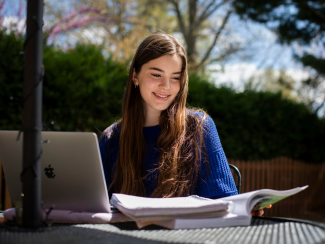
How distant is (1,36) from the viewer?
352 cm

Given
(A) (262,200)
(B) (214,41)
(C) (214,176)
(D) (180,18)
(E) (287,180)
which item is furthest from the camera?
(B) (214,41)

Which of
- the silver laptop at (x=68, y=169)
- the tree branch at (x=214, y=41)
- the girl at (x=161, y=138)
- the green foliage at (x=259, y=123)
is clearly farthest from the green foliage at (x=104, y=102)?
the tree branch at (x=214, y=41)

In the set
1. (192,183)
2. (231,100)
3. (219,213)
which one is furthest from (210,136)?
(231,100)

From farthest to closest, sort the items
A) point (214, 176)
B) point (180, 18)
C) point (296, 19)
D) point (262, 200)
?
point (180, 18) → point (296, 19) → point (214, 176) → point (262, 200)

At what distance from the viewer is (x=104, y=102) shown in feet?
13.0

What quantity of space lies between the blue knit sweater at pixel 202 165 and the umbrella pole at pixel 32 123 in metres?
0.90

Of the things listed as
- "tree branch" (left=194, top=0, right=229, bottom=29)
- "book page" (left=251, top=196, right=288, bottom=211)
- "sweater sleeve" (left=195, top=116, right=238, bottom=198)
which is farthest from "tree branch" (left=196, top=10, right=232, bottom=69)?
"book page" (left=251, top=196, right=288, bottom=211)

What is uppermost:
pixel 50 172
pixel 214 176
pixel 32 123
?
pixel 32 123

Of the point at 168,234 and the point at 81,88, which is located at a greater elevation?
the point at 81,88

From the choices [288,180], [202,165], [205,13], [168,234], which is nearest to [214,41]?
[205,13]

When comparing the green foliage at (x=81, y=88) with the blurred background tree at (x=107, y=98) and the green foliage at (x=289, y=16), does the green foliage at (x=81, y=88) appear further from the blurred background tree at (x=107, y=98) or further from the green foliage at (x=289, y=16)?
the green foliage at (x=289, y=16)

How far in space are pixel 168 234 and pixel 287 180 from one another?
652 centimetres

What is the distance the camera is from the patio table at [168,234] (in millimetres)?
793

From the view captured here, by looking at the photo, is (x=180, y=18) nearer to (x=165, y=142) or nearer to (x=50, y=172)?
(x=165, y=142)
